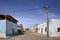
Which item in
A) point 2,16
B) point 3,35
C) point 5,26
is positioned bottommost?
point 3,35

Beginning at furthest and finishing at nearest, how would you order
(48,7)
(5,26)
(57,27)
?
(57,27) < (5,26) < (48,7)

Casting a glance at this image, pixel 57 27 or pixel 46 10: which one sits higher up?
pixel 46 10

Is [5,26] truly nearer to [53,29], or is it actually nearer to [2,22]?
[2,22]

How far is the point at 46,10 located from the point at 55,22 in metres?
5.33

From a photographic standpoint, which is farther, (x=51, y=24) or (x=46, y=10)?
(x=51, y=24)

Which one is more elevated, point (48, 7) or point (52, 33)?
point (48, 7)

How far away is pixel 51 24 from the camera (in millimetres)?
28656

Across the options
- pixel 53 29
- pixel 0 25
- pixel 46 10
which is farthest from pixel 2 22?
pixel 53 29

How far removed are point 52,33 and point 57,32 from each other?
1.11 metres

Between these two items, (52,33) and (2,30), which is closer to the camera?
(2,30)

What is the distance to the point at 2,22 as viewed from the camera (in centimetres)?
2581

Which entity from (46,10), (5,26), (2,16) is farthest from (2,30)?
(46,10)

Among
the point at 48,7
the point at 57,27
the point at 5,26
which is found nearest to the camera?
the point at 48,7

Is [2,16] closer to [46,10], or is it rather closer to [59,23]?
[46,10]
